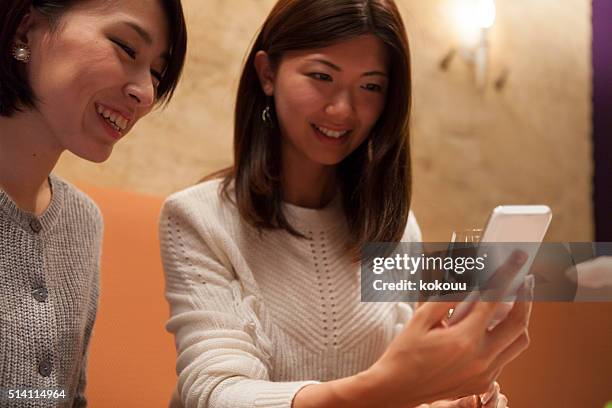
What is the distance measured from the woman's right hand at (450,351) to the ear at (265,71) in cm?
67

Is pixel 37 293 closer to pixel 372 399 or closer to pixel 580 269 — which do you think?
pixel 372 399

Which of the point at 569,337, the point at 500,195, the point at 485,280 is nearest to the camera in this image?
the point at 485,280

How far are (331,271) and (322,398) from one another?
418 mm

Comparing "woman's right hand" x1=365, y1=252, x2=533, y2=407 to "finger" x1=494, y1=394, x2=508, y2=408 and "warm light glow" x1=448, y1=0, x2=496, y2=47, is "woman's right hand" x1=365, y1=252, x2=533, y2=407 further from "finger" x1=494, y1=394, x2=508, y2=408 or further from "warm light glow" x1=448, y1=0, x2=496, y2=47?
"warm light glow" x1=448, y1=0, x2=496, y2=47

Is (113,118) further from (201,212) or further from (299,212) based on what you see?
(299,212)

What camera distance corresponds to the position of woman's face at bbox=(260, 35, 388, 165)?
132 centimetres

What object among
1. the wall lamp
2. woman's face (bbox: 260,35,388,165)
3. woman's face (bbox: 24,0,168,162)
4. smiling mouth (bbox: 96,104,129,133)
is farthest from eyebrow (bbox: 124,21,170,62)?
the wall lamp

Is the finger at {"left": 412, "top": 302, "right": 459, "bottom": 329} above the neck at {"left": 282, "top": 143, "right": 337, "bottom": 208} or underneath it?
underneath

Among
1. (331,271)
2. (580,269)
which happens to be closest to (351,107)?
(331,271)

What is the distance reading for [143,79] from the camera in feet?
3.75

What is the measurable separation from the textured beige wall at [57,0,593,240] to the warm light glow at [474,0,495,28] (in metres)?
0.09

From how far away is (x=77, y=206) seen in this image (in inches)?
51.6

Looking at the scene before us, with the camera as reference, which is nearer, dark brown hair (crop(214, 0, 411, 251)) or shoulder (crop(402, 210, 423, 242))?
dark brown hair (crop(214, 0, 411, 251))
